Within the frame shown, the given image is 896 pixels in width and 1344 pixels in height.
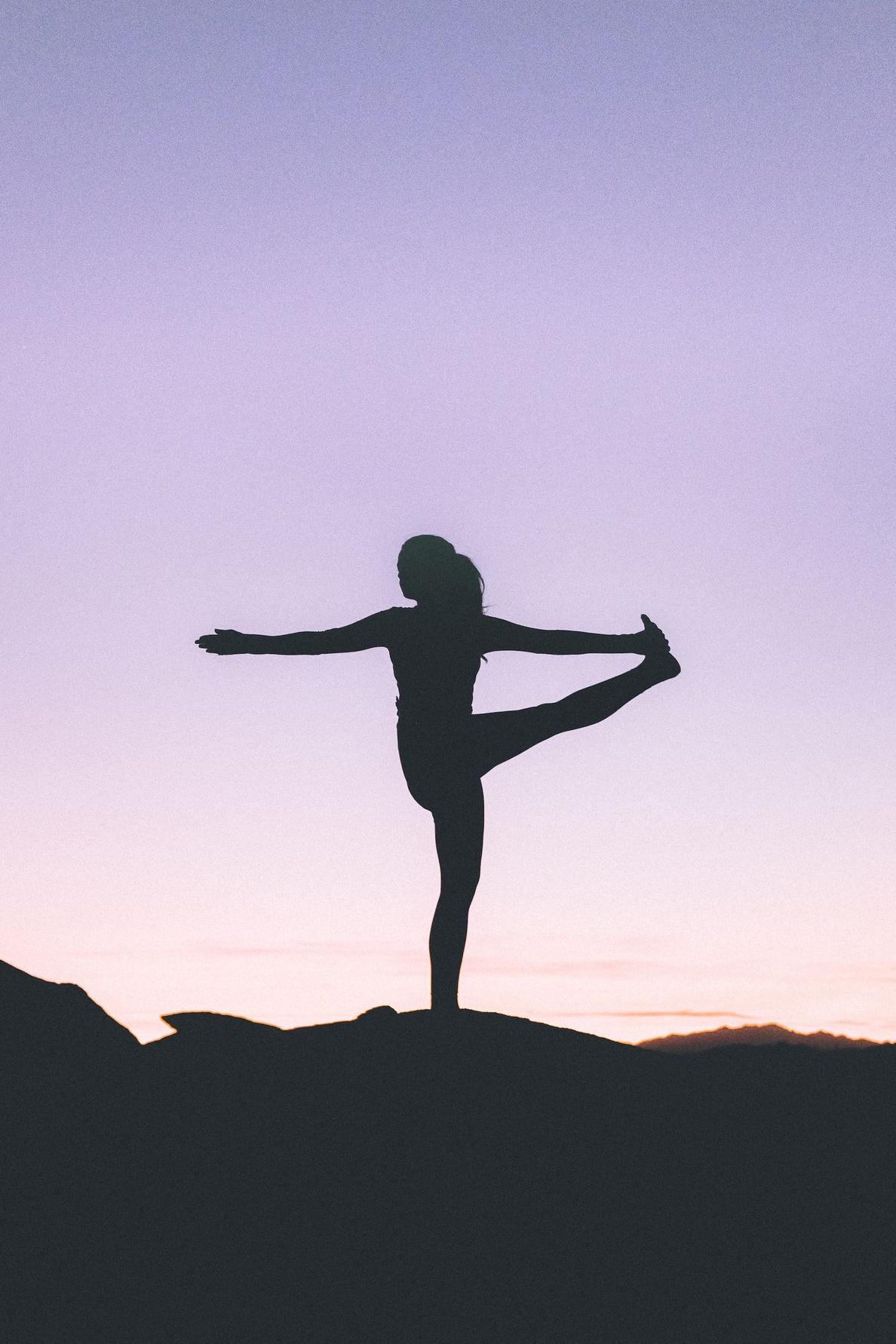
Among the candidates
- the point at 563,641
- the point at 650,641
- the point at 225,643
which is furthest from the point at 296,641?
the point at 650,641

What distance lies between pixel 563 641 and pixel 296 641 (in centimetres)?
185

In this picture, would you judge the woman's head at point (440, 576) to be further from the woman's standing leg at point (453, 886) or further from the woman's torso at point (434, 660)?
the woman's standing leg at point (453, 886)

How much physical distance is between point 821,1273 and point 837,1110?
4.41ft

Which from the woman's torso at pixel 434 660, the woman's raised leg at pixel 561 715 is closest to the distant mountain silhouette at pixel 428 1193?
the woman's raised leg at pixel 561 715

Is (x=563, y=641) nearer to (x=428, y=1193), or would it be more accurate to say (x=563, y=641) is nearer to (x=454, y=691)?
(x=454, y=691)

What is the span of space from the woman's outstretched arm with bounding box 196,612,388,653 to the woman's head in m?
0.48

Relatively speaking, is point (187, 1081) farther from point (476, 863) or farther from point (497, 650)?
point (497, 650)

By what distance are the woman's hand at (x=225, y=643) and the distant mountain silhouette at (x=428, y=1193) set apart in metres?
2.66

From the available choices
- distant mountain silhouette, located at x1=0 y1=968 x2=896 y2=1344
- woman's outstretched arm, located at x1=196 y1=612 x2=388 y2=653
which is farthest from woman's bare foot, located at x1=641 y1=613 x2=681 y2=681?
distant mountain silhouette, located at x1=0 y1=968 x2=896 y2=1344

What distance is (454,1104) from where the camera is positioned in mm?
8844

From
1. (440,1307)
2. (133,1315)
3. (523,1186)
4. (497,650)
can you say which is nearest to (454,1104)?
(523,1186)

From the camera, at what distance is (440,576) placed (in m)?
9.75

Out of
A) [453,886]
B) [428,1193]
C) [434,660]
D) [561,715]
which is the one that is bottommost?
[428,1193]

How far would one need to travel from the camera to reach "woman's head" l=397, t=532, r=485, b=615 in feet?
31.9
